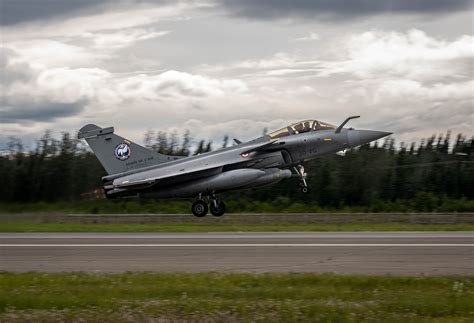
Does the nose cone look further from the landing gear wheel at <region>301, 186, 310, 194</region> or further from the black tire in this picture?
the black tire

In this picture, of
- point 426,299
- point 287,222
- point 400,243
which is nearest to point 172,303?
point 426,299

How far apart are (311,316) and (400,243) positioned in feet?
27.6

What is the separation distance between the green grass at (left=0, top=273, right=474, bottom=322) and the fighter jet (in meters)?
14.4

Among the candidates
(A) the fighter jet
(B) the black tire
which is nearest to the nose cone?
(A) the fighter jet

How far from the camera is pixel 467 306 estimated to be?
942cm

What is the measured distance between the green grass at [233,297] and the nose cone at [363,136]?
48.9 ft

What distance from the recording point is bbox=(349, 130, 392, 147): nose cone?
2626cm

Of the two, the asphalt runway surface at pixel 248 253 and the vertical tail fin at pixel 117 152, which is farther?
the vertical tail fin at pixel 117 152

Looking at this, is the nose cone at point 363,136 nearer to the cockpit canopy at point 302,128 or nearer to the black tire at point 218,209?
the cockpit canopy at point 302,128

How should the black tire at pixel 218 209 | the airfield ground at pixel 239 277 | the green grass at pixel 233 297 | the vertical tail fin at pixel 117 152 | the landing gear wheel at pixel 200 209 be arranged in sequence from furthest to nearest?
1. the vertical tail fin at pixel 117 152
2. the landing gear wheel at pixel 200 209
3. the black tire at pixel 218 209
4. the airfield ground at pixel 239 277
5. the green grass at pixel 233 297

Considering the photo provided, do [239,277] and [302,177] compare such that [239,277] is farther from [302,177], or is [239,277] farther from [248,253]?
[302,177]

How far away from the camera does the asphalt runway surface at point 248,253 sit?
13133 millimetres

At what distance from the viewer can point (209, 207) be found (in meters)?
27.7


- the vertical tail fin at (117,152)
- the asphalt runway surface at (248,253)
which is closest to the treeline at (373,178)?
the vertical tail fin at (117,152)
